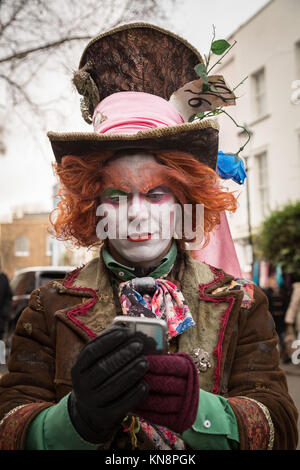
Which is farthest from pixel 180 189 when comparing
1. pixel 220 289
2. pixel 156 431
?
pixel 156 431

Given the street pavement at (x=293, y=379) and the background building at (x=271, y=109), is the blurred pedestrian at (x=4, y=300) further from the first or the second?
the background building at (x=271, y=109)

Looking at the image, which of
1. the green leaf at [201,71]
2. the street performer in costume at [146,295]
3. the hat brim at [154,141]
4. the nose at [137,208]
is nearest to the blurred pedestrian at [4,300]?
the street performer in costume at [146,295]

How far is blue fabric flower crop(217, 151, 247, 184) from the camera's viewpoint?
6.32 ft

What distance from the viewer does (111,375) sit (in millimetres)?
1166

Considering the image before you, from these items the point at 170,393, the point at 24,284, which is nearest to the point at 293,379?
the point at 24,284

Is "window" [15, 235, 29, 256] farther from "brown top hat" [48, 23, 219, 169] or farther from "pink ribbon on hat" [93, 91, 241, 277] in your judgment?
"pink ribbon on hat" [93, 91, 241, 277]

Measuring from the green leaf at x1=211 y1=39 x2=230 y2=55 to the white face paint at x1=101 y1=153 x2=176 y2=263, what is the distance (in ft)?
1.52

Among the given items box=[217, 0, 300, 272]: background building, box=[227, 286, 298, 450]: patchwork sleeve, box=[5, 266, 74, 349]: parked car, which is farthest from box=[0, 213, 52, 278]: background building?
box=[227, 286, 298, 450]: patchwork sleeve

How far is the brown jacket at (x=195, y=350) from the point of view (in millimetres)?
1453

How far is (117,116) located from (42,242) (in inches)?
1578

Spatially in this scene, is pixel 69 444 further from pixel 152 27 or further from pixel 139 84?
pixel 152 27

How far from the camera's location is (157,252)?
5.48 ft

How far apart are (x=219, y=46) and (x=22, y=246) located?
40.8 m

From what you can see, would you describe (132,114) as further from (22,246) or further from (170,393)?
(22,246)
